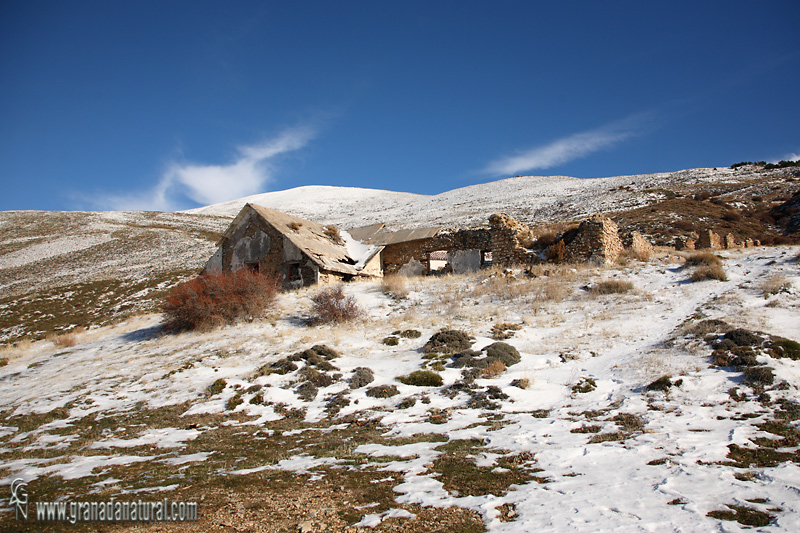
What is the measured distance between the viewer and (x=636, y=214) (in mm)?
38719

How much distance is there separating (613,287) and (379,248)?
14010 millimetres

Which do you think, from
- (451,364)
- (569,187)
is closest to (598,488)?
(451,364)

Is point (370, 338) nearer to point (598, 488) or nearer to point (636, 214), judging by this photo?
point (598, 488)

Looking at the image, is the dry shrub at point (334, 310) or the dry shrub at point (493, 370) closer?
the dry shrub at point (493, 370)

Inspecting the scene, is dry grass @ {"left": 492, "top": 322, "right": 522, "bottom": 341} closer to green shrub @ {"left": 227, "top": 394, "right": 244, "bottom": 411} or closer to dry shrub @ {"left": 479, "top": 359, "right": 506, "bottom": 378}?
dry shrub @ {"left": 479, "top": 359, "right": 506, "bottom": 378}

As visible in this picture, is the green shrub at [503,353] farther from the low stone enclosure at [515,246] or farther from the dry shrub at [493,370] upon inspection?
the low stone enclosure at [515,246]

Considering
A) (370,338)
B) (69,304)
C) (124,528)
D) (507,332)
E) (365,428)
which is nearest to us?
(124,528)

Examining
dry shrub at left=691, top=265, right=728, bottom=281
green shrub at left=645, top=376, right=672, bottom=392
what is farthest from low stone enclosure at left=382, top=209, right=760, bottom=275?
green shrub at left=645, top=376, right=672, bottom=392

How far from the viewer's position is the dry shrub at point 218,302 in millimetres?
17422

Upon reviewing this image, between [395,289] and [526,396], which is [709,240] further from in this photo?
[526,396]

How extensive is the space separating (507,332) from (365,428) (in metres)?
6.35

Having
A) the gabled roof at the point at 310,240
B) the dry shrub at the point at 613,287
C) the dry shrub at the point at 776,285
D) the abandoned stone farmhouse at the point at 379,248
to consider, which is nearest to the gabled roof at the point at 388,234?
the abandoned stone farmhouse at the point at 379,248

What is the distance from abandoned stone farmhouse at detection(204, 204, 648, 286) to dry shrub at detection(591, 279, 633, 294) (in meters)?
4.00

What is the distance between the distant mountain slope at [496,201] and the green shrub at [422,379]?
36803mm
